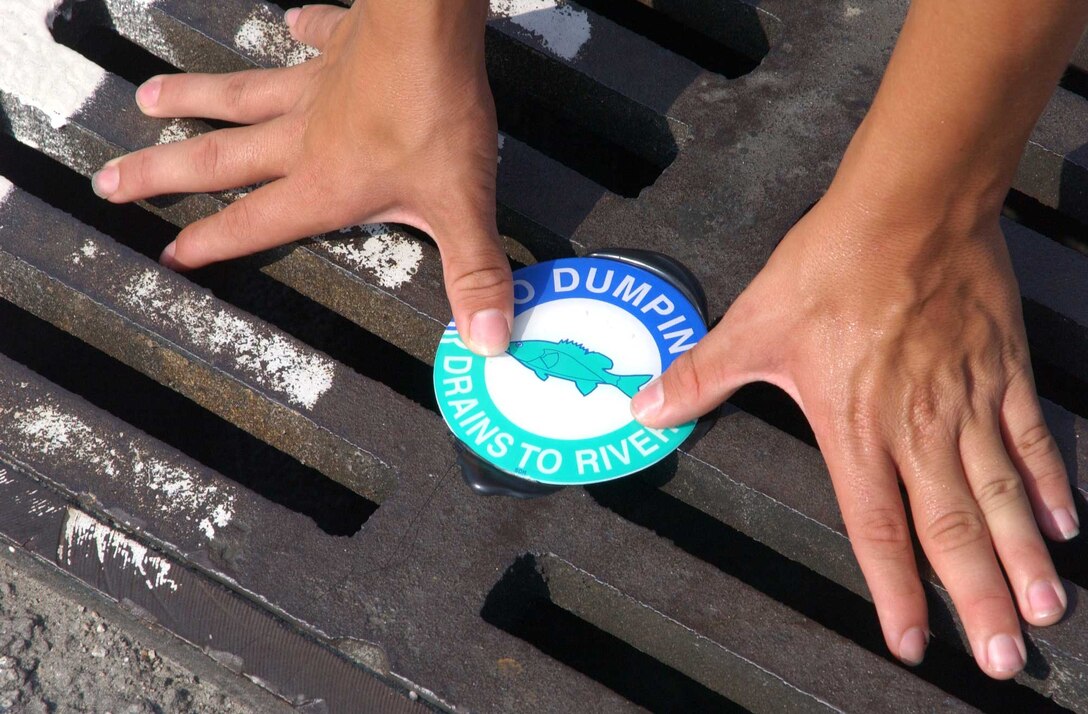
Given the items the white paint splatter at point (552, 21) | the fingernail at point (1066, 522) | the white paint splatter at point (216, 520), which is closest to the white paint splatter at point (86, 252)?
the white paint splatter at point (216, 520)

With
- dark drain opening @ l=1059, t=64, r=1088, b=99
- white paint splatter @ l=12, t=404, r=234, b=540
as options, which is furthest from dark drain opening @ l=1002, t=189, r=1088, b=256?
white paint splatter @ l=12, t=404, r=234, b=540

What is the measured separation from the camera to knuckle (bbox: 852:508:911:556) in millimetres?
1259

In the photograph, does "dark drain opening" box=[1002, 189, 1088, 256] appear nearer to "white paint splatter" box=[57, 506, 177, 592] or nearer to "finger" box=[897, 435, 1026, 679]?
"finger" box=[897, 435, 1026, 679]

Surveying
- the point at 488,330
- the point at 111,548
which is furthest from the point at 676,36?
the point at 111,548

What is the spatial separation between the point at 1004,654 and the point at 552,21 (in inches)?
45.9

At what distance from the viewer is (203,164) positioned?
1.53 meters

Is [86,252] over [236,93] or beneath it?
beneath

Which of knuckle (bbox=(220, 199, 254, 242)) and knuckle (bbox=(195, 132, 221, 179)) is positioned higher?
knuckle (bbox=(195, 132, 221, 179))

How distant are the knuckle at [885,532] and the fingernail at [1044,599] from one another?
0.52 feet

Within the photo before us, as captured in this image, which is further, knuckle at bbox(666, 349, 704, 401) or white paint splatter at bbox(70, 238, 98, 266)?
white paint splatter at bbox(70, 238, 98, 266)


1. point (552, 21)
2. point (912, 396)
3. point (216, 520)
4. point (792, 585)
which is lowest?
point (792, 585)

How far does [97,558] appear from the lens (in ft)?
4.44

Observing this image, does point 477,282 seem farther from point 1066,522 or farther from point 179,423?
point 1066,522

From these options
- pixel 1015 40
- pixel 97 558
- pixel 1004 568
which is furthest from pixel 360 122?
pixel 1004 568
